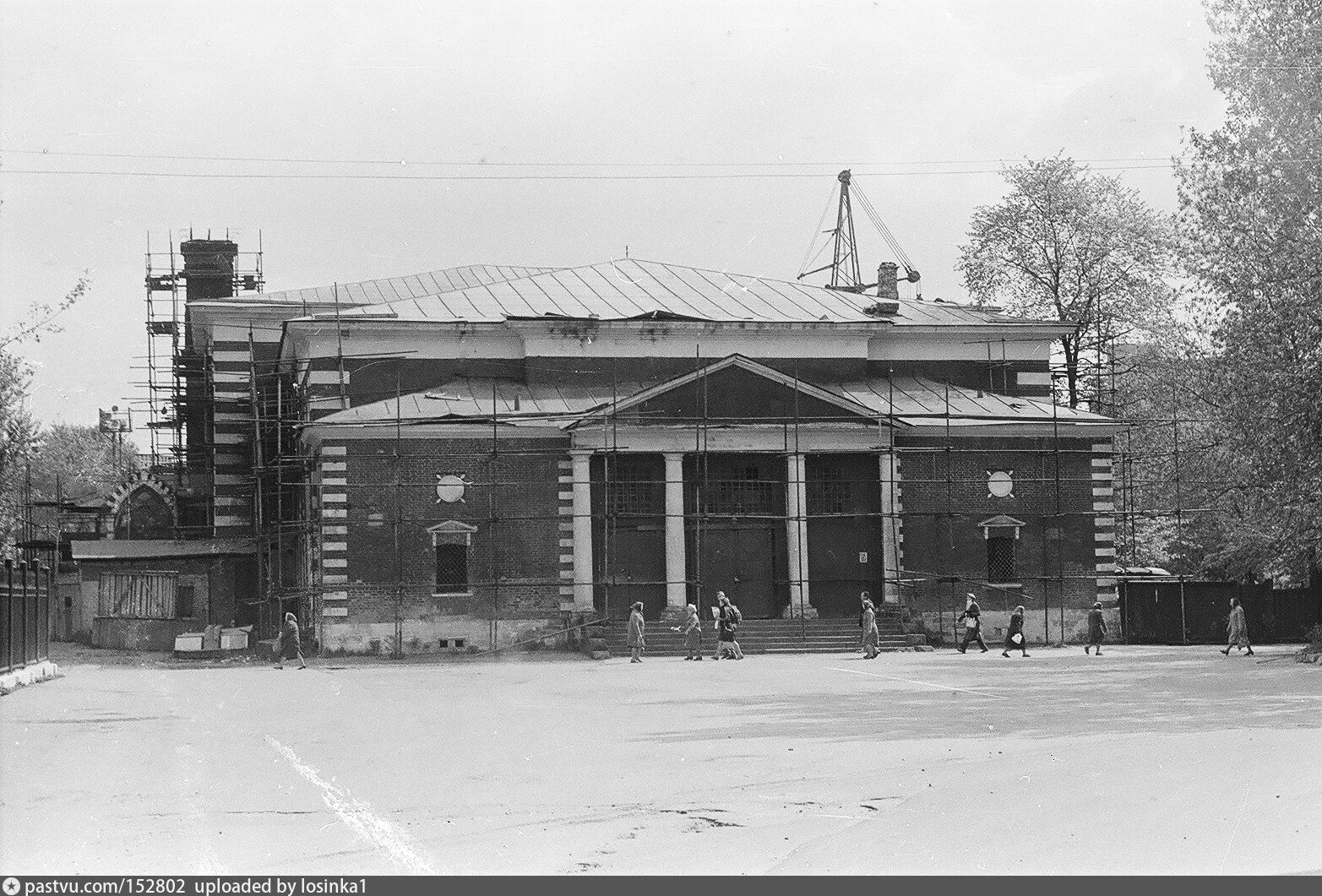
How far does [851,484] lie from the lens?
43.7 metres

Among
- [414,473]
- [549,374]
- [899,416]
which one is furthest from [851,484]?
[414,473]

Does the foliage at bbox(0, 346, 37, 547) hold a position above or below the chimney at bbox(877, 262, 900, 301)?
below

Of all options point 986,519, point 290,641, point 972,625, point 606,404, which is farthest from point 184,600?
point 986,519

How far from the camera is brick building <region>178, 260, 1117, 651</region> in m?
40.6

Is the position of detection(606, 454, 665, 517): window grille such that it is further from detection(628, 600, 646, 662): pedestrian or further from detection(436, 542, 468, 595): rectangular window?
detection(628, 600, 646, 662): pedestrian

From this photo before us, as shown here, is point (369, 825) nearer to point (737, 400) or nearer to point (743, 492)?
point (737, 400)

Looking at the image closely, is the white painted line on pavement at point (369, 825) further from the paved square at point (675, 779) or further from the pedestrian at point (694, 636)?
the pedestrian at point (694, 636)

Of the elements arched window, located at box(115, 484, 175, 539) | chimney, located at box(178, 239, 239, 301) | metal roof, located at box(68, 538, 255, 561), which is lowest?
metal roof, located at box(68, 538, 255, 561)

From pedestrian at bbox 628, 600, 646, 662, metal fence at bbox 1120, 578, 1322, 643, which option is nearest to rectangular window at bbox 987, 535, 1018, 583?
metal fence at bbox 1120, 578, 1322, 643

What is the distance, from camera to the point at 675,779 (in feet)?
52.6

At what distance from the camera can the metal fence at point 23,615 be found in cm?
2727

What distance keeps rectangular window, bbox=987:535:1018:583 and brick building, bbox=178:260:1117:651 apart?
0.17 feet

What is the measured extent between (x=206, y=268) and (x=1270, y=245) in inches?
1628

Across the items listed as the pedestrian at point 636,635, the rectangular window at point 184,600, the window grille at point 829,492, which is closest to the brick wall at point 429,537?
the pedestrian at point 636,635
